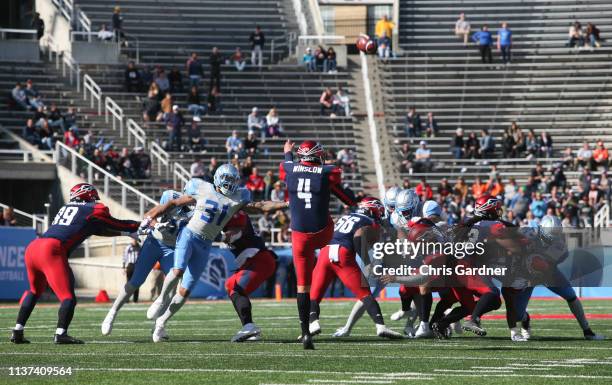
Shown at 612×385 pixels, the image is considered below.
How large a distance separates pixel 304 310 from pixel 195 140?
23198mm

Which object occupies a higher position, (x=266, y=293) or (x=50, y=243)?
(x=50, y=243)

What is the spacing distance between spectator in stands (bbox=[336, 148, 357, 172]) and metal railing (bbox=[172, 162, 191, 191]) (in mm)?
4116

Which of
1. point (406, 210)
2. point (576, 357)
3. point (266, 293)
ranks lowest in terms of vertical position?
point (266, 293)

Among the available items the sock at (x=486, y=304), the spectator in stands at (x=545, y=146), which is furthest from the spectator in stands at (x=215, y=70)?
the sock at (x=486, y=304)

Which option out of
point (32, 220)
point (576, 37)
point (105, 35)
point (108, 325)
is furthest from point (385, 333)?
point (576, 37)

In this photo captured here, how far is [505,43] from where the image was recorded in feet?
133

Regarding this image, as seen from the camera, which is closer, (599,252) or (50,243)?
(50,243)

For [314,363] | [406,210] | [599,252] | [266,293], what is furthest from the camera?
[266,293]

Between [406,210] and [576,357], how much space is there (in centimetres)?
366

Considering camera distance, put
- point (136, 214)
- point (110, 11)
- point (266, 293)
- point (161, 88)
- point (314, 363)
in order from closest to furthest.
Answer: point (314, 363)
point (266, 293)
point (136, 214)
point (161, 88)
point (110, 11)

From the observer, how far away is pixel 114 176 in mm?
32531

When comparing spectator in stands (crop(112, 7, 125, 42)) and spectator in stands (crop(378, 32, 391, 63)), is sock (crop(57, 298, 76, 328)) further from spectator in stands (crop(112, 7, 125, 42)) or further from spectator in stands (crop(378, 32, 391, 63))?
spectator in stands (crop(378, 32, 391, 63))

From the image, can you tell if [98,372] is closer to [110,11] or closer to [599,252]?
[599,252]

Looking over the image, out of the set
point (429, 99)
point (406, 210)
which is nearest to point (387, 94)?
point (429, 99)
